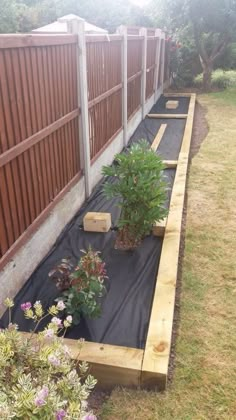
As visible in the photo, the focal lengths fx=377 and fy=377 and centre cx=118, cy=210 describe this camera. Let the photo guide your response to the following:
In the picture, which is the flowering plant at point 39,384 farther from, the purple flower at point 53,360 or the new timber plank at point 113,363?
the new timber plank at point 113,363

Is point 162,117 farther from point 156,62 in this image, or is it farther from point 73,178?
point 73,178

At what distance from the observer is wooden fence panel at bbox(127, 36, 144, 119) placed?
8.69m

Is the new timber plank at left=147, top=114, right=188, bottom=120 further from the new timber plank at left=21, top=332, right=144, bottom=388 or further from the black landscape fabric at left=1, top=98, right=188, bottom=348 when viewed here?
the new timber plank at left=21, top=332, right=144, bottom=388

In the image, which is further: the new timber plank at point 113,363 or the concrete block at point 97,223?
the concrete block at point 97,223

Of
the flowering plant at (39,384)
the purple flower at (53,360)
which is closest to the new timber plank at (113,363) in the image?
the flowering plant at (39,384)

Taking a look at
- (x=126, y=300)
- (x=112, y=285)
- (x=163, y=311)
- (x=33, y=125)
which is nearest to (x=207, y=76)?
(x=33, y=125)

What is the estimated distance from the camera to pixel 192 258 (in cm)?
411

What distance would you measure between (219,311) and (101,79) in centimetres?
429

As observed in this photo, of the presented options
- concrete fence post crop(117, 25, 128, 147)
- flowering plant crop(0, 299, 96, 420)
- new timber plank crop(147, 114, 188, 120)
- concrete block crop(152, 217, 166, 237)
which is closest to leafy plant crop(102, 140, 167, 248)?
concrete block crop(152, 217, 166, 237)

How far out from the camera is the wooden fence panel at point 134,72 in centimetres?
869

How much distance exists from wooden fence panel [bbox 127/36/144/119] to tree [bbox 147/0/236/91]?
7472mm

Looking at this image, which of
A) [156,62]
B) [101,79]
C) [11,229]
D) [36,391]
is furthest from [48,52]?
[156,62]

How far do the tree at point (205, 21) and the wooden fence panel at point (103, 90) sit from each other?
10342 mm

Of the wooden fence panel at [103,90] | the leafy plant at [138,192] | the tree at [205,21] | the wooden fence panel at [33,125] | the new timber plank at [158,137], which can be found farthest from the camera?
the tree at [205,21]
